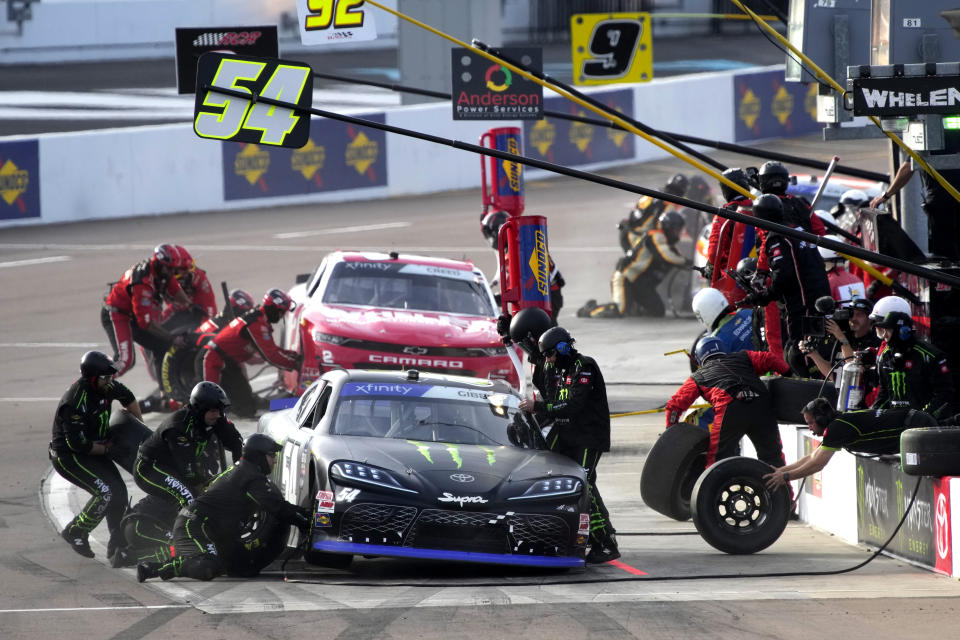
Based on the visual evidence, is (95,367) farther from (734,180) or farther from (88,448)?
(734,180)

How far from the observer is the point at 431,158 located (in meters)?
33.4

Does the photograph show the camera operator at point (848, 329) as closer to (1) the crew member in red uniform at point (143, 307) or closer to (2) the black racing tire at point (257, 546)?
(2) the black racing tire at point (257, 546)

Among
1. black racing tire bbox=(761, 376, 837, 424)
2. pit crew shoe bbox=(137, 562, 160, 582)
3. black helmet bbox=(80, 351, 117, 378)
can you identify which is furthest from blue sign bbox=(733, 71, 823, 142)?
pit crew shoe bbox=(137, 562, 160, 582)

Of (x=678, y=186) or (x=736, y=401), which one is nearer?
(x=736, y=401)

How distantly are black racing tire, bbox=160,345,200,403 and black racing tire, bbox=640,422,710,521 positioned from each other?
585cm

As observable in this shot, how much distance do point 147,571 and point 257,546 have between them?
27.6 inches

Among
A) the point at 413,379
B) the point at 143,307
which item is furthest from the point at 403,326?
the point at 413,379

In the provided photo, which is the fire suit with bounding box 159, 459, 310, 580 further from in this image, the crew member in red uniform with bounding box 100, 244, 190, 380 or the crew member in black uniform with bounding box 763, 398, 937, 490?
the crew member in red uniform with bounding box 100, 244, 190, 380

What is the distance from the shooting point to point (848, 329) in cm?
1193

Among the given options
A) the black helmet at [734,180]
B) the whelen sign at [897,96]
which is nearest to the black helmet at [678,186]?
the black helmet at [734,180]

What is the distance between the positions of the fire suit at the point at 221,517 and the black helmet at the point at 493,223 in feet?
21.2

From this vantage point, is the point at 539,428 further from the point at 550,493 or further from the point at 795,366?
the point at 795,366

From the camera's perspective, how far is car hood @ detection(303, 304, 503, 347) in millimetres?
15836

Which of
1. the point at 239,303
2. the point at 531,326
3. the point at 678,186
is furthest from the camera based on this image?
the point at 678,186
